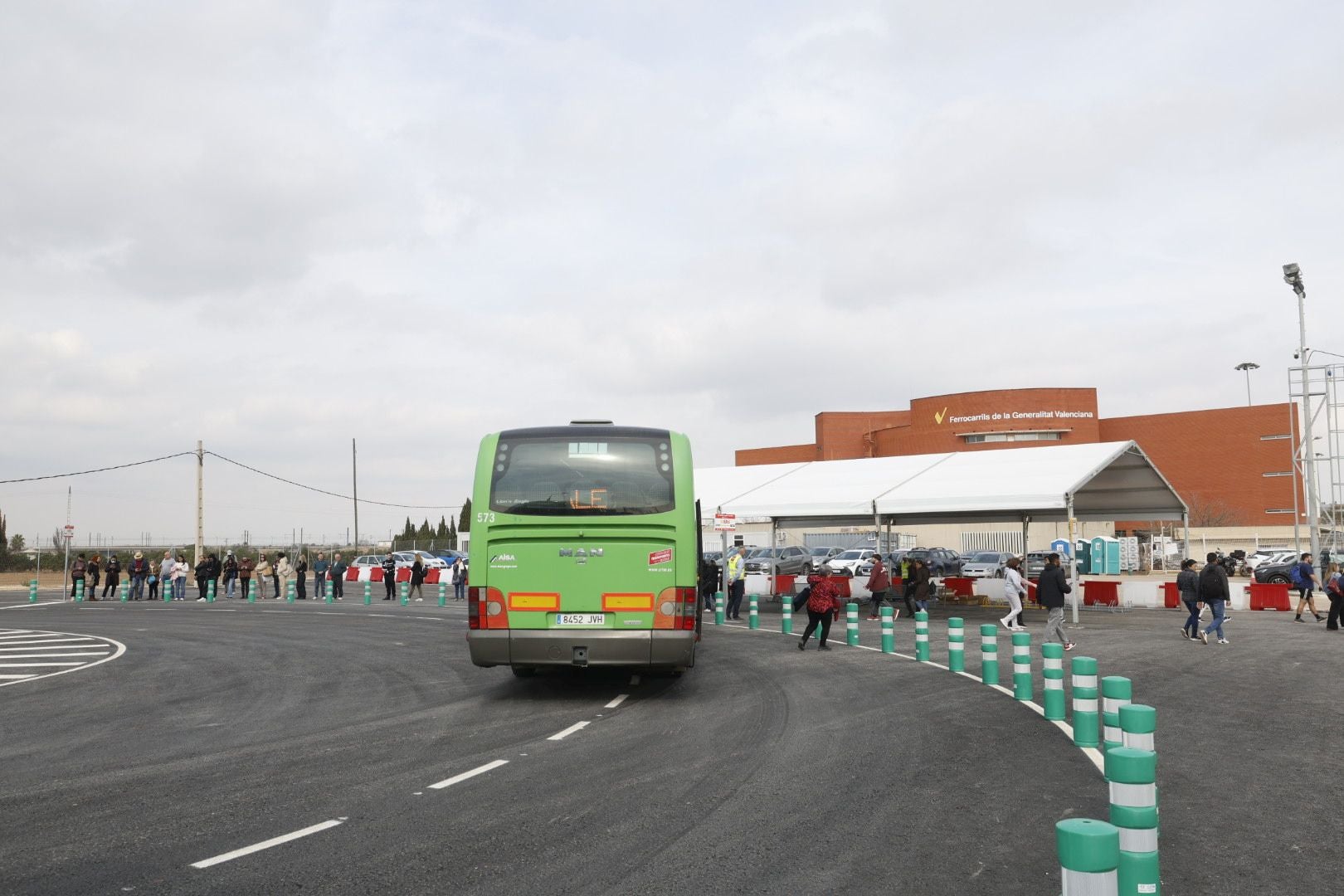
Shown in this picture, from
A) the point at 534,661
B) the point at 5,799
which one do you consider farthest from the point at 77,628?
the point at 5,799

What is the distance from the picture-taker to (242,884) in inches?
204

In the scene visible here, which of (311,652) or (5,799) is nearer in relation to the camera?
(5,799)

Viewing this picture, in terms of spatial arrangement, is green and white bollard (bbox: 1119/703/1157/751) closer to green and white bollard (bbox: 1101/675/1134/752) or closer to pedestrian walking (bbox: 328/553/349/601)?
green and white bollard (bbox: 1101/675/1134/752)

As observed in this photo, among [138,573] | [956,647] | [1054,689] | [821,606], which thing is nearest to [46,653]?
[821,606]

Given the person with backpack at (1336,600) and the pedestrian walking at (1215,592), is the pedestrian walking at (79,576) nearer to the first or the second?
the pedestrian walking at (1215,592)

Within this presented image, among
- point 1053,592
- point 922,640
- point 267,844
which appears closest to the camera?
point 267,844

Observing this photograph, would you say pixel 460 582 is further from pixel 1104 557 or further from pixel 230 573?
pixel 1104 557

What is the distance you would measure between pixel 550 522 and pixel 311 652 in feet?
26.6

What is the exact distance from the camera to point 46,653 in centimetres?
1844

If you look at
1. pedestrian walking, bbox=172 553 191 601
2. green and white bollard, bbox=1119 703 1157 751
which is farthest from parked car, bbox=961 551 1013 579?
green and white bollard, bbox=1119 703 1157 751

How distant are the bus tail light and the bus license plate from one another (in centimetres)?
65

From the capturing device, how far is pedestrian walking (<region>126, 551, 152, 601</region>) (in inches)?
1491

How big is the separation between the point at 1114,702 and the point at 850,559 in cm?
4311

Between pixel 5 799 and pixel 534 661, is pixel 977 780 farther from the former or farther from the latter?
pixel 5 799
